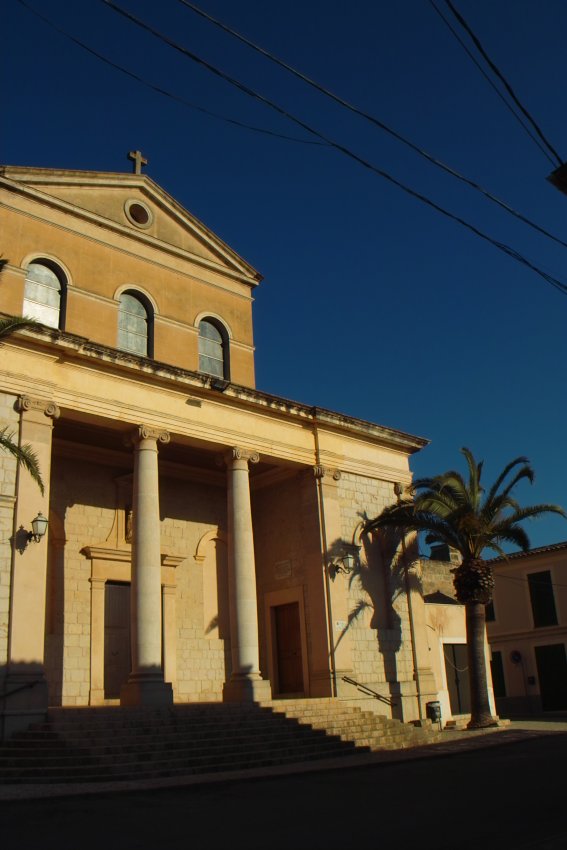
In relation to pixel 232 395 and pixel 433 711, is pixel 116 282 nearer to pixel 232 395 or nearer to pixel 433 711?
pixel 232 395

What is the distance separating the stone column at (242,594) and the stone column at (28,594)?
16.0 ft

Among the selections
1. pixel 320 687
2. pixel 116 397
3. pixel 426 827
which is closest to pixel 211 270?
pixel 116 397

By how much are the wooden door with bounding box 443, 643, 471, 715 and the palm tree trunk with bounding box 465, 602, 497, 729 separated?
2.23 meters

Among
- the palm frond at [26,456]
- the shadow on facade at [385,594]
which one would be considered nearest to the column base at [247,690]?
the shadow on facade at [385,594]

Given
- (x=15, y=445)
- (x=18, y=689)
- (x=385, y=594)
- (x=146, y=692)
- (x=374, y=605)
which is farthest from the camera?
(x=385, y=594)

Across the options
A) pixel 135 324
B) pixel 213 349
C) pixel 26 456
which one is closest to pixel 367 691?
pixel 213 349

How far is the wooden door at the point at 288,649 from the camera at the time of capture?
73.4ft

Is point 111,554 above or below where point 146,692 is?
above

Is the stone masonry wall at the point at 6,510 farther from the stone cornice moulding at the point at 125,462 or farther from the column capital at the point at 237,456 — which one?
the column capital at the point at 237,456

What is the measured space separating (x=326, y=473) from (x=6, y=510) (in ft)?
30.0

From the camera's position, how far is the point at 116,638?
20.5 meters

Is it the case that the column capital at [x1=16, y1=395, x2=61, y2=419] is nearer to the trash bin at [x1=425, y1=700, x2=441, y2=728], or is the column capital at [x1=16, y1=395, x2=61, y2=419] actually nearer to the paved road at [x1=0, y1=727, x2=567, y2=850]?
the paved road at [x1=0, y1=727, x2=567, y2=850]

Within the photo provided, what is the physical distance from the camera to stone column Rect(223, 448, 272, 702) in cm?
1880

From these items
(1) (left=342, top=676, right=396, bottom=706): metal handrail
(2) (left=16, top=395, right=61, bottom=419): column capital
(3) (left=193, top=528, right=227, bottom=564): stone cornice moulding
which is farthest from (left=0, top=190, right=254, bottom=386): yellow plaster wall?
(1) (left=342, top=676, right=396, bottom=706): metal handrail
